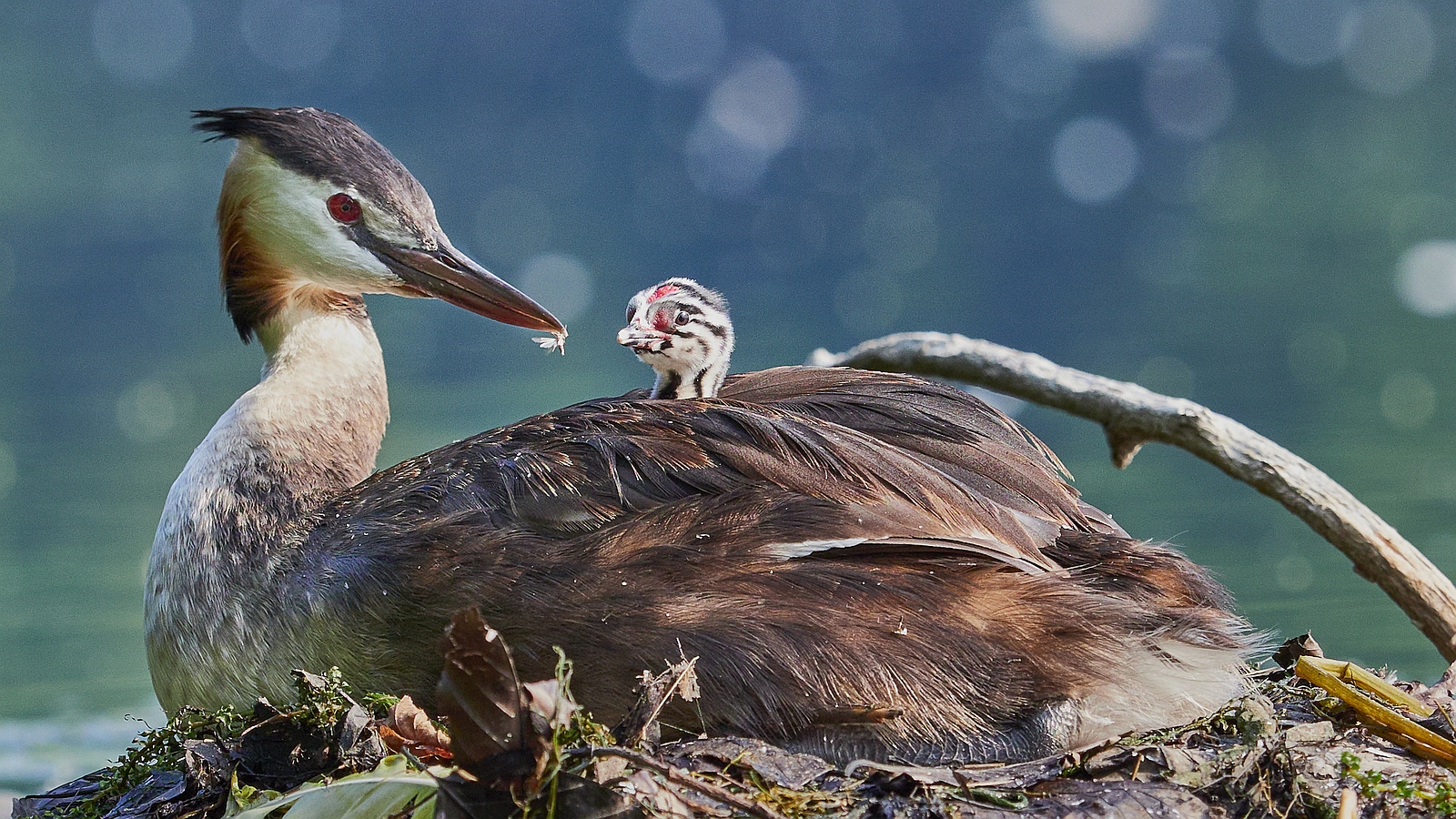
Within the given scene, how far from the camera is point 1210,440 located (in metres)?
3.92

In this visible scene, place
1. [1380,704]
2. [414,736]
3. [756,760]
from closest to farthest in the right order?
[756,760] → [414,736] → [1380,704]

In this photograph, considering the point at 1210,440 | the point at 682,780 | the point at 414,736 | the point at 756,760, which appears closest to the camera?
the point at 682,780

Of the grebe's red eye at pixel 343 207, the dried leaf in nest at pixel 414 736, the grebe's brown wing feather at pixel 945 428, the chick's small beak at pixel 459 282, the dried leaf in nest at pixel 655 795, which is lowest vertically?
the dried leaf in nest at pixel 655 795

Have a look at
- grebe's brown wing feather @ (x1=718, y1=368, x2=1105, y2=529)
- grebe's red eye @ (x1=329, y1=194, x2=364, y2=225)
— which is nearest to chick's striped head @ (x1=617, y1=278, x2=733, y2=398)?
grebe's brown wing feather @ (x1=718, y1=368, x2=1105, y2=529)

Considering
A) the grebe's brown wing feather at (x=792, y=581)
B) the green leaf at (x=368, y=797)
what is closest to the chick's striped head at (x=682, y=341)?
the grebe's brown wing feather at (x=792, y=581)

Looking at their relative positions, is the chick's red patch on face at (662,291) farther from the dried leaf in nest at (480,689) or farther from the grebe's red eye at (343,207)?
the dried leaf in nest at (480,689)

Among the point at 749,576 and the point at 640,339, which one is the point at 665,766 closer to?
the point at 749,576

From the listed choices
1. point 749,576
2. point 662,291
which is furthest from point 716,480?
point 662,291

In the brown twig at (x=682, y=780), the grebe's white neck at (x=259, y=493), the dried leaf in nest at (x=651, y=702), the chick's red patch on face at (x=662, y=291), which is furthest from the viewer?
the chick's red patch on face at (x=662, y=291)

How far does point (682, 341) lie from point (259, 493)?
1.02 meters

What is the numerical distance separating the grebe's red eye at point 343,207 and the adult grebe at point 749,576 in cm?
59

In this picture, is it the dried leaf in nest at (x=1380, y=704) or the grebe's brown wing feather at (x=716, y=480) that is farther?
the grebe's brown wing feather at (x=716, y=480)

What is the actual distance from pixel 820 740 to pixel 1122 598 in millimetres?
607

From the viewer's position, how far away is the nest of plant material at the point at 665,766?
1.87 metres
